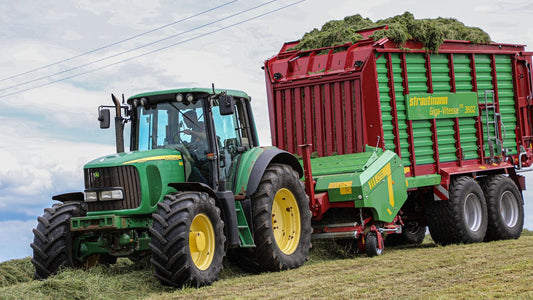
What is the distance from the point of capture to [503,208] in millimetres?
14344

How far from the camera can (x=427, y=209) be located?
12992 millimetres

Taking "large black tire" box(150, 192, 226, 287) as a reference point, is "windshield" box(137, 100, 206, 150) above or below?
above

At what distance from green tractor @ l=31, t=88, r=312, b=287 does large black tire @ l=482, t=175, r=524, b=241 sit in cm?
555

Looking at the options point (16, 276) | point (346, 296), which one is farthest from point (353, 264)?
point (16, 276)

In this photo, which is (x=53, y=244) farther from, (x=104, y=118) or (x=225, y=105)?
(x=225, y=105)

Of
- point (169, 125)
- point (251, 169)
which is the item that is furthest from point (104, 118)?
point (251, 169)

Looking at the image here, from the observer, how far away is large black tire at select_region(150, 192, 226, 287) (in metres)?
7.51

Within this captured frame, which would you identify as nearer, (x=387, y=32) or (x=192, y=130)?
(x=192, y=130)

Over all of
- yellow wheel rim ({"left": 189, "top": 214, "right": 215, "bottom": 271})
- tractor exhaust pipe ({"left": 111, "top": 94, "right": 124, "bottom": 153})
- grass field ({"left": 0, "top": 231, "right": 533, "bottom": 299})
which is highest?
tractor exhaust pipe ({"left": 111, "top": 94, "right": 124, "bottom": 153})

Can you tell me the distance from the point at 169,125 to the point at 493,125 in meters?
7.91

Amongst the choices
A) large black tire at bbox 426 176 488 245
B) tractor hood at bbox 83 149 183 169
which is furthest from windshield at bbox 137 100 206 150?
large black tire at bbox 426 176 488 245

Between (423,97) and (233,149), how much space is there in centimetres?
480

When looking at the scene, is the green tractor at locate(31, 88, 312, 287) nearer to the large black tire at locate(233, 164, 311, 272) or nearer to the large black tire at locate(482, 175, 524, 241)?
the large black tire at locate(233, 164, 311, 272)

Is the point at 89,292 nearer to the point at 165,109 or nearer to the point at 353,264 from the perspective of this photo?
the point at 165,109
